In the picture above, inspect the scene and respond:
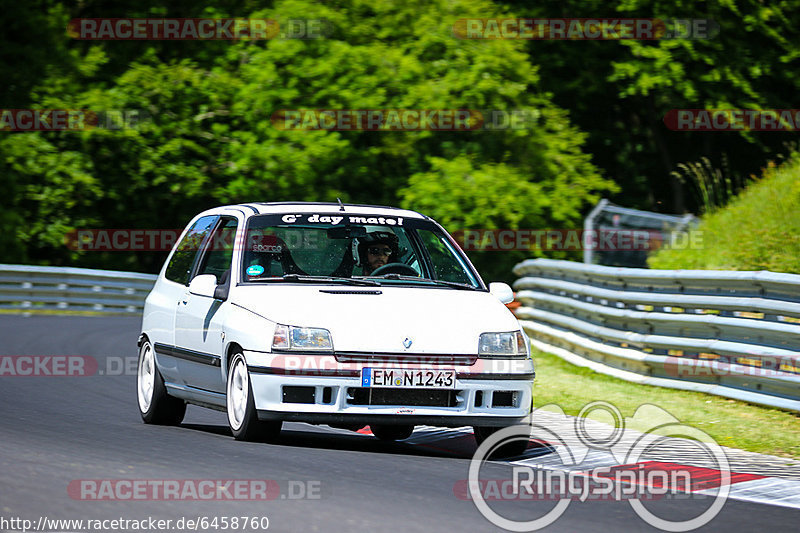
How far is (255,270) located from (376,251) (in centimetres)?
105

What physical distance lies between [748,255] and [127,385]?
666cm

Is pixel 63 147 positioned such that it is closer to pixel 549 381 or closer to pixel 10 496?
pixel 549 381

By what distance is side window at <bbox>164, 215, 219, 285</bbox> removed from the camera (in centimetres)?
1088

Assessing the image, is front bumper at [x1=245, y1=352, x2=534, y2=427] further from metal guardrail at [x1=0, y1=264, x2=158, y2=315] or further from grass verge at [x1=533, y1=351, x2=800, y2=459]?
metal guardrail at [x1=0, y1=264, x2=158, y2=315]

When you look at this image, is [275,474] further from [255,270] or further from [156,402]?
[156,402]

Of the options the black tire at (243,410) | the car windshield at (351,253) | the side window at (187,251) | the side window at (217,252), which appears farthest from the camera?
the side window at (187,251)

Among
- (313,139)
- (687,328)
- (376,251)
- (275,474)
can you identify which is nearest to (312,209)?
(376,251)

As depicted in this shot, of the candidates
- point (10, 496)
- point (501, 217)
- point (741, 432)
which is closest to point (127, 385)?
point (741, 432)

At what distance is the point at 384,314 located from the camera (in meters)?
8.94

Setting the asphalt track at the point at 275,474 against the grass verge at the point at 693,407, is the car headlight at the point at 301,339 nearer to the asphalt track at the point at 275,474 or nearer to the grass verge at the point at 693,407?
the asphalt track at the point at 275,474

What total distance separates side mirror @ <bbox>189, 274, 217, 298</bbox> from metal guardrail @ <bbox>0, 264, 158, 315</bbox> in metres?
18.5

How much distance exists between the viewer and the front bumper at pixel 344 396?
8.69 meters

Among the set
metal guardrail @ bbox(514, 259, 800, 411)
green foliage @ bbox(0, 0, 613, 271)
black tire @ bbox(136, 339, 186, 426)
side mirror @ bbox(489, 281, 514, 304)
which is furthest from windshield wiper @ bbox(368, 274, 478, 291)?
green foliage @ bbox(0, 0, 613, 271)

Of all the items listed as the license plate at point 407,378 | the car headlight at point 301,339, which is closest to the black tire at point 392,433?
the license plate at point 407,378
